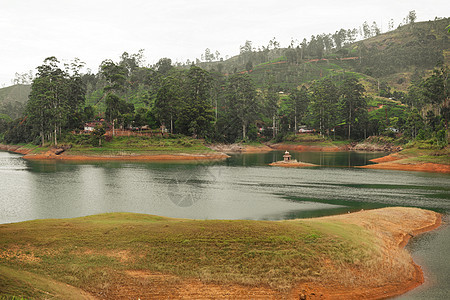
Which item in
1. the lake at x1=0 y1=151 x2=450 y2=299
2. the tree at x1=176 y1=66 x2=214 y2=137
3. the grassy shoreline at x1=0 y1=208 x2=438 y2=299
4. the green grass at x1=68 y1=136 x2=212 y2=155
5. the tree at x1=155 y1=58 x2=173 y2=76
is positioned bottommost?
the lake at x1=0 y1=151 x2=450 y2=299

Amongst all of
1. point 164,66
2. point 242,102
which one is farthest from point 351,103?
point 164,66

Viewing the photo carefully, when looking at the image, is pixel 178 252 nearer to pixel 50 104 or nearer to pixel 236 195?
pixel 236 195

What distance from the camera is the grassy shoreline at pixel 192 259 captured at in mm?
15141

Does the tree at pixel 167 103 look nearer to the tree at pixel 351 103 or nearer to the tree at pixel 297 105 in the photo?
the tree at pixel 297 105

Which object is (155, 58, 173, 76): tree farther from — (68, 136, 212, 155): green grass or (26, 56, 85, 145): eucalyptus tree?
(68, 136, 212, 155): green grass

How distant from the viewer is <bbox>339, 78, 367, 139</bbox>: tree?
13312 cm

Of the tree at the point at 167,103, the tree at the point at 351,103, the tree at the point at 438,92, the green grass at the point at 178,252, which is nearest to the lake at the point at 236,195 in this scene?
the green grass at the point at 178,252

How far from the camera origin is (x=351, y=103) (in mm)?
134125

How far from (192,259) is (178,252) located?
37.3 inches

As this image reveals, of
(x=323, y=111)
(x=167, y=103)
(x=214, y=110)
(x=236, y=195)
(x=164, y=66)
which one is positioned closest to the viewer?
(x=236, y=195)

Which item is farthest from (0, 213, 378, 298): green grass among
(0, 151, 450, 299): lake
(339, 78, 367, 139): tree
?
(339, 78, 367, 139): tree

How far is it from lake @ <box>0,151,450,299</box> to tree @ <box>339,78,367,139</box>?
7458cm

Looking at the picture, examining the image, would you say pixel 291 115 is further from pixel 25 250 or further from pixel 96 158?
pixel 25 250

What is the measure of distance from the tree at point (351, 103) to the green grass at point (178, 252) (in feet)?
403
